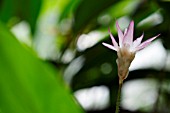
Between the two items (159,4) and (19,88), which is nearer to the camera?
(19,88)

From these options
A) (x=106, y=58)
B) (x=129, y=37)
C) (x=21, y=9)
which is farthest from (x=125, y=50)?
(x=21, y=9)

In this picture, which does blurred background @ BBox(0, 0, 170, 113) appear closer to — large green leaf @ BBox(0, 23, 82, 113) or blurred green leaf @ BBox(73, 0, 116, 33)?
blurred green leaf @ BBox(73, 0, 116, 33)

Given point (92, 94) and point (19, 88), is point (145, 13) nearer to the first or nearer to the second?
point (92, 94)

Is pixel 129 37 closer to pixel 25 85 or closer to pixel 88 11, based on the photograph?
pixel 25 85

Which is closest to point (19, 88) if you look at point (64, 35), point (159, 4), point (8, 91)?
point (8, 91)

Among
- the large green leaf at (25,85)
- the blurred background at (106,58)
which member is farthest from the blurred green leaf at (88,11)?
the large green leaf at (25,85)

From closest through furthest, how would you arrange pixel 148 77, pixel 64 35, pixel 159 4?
pixel 159 4 → pixel 148 77 → pixel 64 35

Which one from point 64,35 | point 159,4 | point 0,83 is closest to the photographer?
point 0,83
